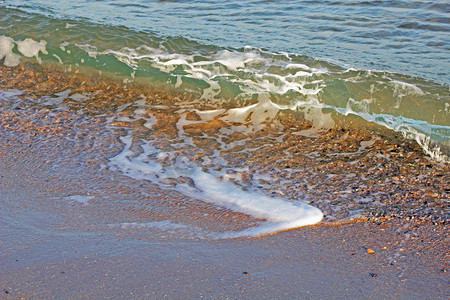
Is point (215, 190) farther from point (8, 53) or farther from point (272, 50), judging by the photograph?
point (8, 53)

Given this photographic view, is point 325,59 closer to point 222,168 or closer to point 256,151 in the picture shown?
point 256,151

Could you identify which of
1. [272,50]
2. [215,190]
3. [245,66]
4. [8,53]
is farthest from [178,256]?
[8,53]

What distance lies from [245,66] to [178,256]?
3784 millimetres

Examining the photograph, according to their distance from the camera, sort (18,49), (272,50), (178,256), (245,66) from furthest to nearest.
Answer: (18,49)
(272,50)
(245,66)
(178,256)

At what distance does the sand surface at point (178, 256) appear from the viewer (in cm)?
235

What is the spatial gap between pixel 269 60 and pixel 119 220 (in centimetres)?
368

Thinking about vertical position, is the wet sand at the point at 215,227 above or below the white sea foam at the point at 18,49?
below

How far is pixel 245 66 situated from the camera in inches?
238

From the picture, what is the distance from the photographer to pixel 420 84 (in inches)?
205

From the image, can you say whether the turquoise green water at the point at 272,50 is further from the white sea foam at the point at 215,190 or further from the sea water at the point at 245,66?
the white sea foam at the point at 215,190

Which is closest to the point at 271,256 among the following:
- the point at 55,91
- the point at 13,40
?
the point at 55,91

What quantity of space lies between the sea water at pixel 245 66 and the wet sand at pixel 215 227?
6.4 inches

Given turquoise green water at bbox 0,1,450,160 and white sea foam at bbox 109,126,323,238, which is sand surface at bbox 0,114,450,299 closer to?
white sea foam at bbox 109,126,323,238

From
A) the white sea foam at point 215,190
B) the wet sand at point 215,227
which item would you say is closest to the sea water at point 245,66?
the white sea foam at point 215,190
